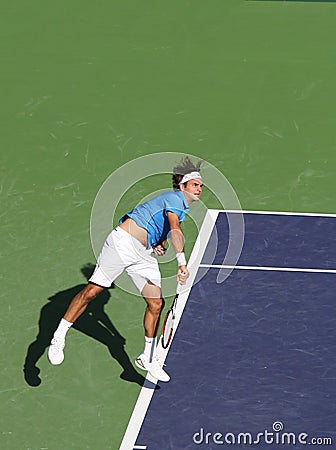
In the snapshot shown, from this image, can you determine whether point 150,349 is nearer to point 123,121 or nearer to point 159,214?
point 159,214

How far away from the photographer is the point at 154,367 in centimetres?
1822

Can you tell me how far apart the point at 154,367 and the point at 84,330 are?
1426 millimetres

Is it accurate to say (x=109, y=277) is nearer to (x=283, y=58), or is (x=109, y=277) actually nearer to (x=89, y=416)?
(x=89, y=416)

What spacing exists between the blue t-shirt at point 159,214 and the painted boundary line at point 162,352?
177 cm

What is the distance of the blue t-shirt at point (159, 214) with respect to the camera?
695 inches

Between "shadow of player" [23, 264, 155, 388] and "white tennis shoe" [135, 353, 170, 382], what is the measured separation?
0.15m

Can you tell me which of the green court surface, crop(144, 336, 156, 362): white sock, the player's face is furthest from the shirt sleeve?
the green court surface

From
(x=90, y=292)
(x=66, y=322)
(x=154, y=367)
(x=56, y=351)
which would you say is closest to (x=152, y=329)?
(x=154, y=367)

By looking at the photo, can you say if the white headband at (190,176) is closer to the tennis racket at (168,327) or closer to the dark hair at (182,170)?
the dark hair at (182,170)

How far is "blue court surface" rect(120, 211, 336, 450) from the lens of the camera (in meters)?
17.5

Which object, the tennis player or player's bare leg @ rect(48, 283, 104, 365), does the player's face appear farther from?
player's bare leg @ rect(48, 283, 104, 365)

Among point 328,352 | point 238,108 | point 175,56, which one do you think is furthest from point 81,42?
point 328,352

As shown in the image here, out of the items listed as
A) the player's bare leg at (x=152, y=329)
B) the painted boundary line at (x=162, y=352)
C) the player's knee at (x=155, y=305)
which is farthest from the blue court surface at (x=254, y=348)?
Answer: the player's knee at (x=155, y=305)

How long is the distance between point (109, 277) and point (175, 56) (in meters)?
7.74
